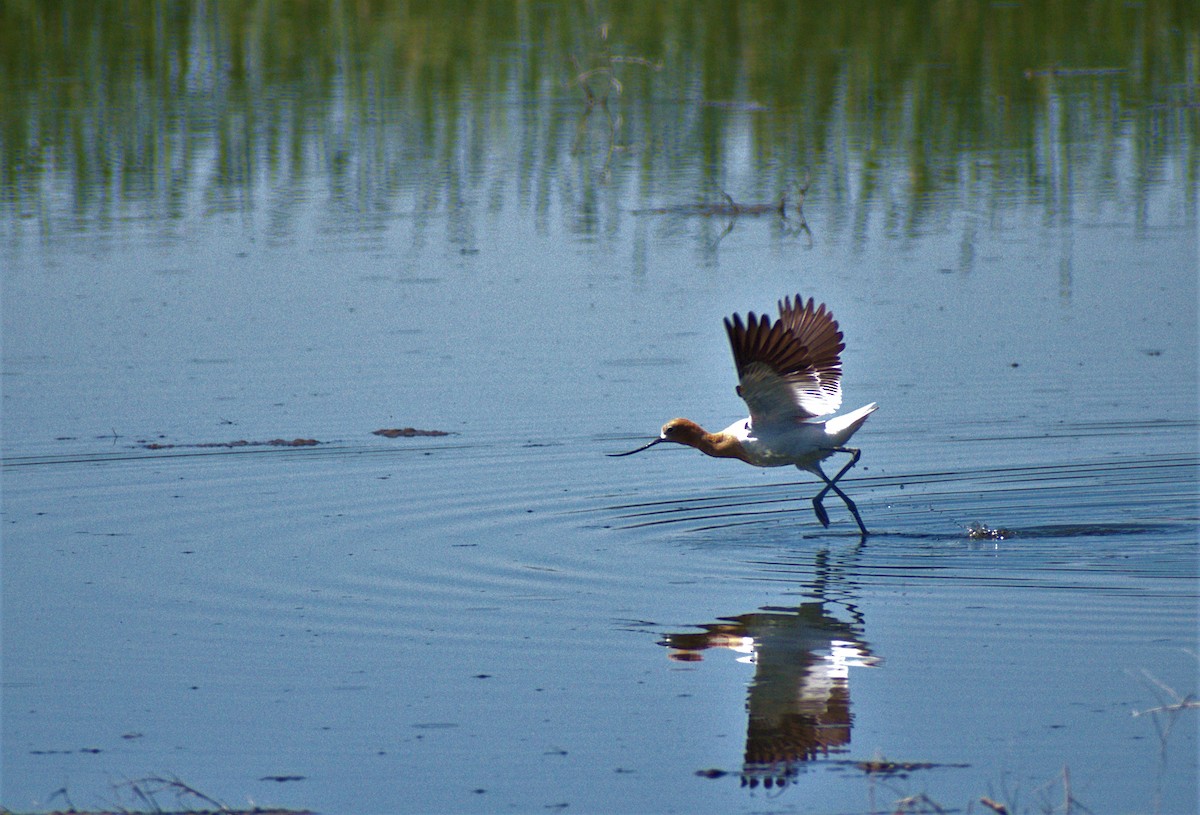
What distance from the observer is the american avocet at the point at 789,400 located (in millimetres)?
8609

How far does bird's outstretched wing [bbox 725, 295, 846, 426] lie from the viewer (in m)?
8.70

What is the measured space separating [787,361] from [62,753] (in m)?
3.99

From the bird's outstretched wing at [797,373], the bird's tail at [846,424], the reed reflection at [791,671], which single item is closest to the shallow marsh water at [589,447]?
the reed reflection at [791,671]

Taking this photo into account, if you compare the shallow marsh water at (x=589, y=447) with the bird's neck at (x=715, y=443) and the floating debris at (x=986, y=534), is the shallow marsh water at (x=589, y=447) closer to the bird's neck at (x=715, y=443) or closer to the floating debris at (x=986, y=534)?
the floating debris at (x=986, y=534)

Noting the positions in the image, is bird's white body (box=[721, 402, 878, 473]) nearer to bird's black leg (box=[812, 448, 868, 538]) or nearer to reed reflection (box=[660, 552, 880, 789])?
bird's black leg (box=[812, 448, 868, 538])

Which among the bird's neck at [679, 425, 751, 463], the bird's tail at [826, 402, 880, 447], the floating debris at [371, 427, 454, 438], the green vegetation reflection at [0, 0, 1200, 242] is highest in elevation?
the green vegetation reflection at [0, 0, 1200, 242]

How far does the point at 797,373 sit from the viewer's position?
8.88 meters

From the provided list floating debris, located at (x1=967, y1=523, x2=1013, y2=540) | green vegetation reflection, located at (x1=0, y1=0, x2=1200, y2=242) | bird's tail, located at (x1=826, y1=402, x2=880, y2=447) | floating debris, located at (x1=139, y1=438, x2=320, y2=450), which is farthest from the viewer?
green vegetation reflection, located at (x1=0, y1=0, x2=1200, y2=242)

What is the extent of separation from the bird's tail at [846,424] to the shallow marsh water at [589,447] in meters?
0.48

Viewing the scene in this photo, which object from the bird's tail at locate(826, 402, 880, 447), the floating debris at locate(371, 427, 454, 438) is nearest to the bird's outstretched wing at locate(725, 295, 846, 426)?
the bird's tail at locate(826, 402, 880, 447)

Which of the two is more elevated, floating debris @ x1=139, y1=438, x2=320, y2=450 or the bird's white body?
the bird's white body

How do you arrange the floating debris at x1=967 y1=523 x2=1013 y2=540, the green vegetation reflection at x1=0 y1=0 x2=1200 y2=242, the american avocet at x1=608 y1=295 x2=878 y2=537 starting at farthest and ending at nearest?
the green vegetation reflection at x1=0 y1=0 x2=1200 y2=242 → the floating debris at x1=967 y1=523 x2=1013 y2=540 → the american avocet at x1=608 y1=295 x2=878 y2=537

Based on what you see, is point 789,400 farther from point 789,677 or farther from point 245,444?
point 245,444

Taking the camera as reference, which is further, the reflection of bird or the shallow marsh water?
the shallow marsh water
